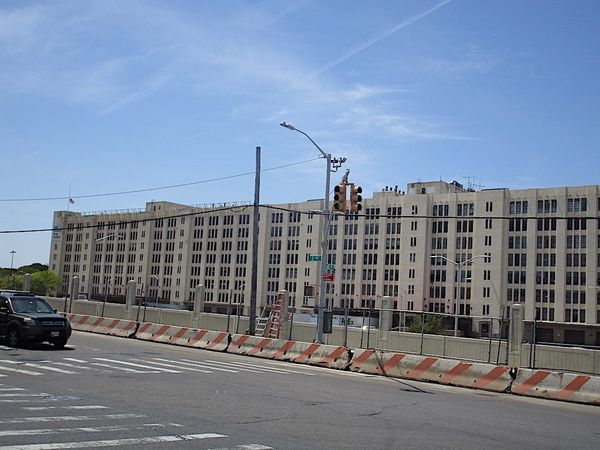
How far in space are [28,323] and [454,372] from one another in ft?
43.9

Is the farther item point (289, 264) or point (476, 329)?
point (289, 264)

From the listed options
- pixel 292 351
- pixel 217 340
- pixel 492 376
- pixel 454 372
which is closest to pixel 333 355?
pixel 292 351

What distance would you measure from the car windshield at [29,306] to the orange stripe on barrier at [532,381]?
49.9ft

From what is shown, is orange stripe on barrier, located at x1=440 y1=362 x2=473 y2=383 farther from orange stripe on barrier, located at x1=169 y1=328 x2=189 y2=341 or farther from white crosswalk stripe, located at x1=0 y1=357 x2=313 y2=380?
orange stripe on barrier, located at x1=169 y1=328 x2=189 y2=341

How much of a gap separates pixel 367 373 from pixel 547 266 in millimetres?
82845

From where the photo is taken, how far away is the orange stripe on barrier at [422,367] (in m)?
19.6

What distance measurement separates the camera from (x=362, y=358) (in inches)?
846

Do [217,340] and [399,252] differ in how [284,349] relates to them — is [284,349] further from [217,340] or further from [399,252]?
[399,252]

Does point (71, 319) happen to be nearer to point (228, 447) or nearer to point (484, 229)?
point (228, 447)

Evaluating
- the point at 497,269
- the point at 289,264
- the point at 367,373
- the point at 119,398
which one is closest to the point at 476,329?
the point at 497,269

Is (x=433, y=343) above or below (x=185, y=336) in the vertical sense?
above

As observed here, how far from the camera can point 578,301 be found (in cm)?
9312

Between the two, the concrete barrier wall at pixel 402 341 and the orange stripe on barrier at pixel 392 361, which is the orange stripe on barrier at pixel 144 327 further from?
the orange stripe on barrier at pixel 392 361

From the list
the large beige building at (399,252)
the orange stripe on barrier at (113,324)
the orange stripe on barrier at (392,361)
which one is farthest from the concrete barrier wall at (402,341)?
the large beige building at (399,252)
